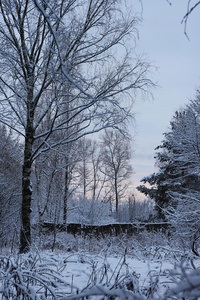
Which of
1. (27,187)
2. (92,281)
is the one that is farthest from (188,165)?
(92,281)

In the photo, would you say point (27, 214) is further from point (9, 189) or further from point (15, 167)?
point (15, 167)

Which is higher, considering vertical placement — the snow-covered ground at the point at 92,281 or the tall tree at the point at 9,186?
the tall tree at the point at 9,186

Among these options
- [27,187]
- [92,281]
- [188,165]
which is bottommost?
[92,281]

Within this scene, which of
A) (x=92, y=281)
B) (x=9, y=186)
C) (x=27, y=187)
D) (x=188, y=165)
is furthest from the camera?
(x=188, y=165)

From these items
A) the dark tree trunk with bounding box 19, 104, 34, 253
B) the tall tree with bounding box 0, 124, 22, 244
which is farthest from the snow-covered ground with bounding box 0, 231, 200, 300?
the tall tree with bounding box 0, 124, 22, 244

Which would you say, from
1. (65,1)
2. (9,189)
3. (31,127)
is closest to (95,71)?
(65,1)

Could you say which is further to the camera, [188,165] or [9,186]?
[188,165]

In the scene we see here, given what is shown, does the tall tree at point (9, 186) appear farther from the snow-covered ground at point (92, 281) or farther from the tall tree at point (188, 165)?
the tall tree at point (188, 165)

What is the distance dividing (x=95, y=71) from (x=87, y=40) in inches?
32.9

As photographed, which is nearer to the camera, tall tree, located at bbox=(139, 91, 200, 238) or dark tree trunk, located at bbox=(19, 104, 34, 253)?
dark tree trunk, located at bbox=(19, 104, 34, 253)

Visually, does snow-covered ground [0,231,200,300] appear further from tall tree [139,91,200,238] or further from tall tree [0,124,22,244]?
tall tree [0,124,22,244]

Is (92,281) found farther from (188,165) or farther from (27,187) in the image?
(188,165)

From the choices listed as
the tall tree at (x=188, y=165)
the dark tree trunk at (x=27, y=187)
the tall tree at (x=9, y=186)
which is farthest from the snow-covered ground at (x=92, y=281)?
the tall tree at (x=9, y=186)

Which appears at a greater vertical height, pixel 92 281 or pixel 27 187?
pixel 27 187
